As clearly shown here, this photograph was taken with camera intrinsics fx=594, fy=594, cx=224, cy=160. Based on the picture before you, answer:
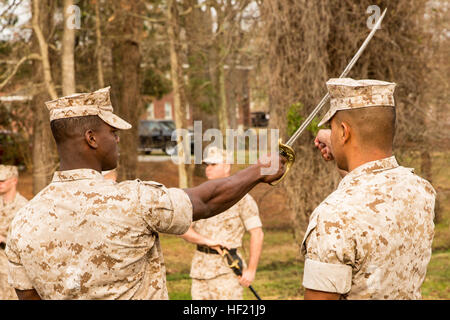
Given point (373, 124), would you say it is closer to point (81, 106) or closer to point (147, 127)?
point (81, 106)

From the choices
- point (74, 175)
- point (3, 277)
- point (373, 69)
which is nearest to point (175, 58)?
point (373, 69)

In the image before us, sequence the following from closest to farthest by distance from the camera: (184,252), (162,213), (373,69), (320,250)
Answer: (320,250)
(162,213)
(373,69)
(184,252)

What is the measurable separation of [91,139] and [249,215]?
10.1 feet

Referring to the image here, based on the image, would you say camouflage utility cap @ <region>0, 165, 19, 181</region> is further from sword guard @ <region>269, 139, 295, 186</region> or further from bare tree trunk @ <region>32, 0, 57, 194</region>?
sword guard @ <region>269, 139, 295, 186</region>

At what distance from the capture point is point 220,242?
5762 mm

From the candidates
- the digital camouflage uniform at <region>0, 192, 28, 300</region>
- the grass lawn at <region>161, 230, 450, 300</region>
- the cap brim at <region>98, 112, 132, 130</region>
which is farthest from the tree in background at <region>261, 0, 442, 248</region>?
the cap brim at <region>98, 112, 132, 130</region>

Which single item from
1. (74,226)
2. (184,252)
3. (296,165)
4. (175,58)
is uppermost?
(175,58)

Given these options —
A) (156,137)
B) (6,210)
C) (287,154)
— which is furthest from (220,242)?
(156,137)

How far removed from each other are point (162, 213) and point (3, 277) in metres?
3.73

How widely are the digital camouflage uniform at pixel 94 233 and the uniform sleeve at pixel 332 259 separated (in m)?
0.74

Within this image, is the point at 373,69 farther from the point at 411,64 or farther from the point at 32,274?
the point at 32,274

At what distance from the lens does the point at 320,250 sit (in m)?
2.31

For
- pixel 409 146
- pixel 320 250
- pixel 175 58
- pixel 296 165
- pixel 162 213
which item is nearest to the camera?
pixel 320 250

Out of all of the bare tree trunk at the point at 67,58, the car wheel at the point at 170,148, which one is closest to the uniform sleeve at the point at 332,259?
the bare tree trunk at the point at 67,58
